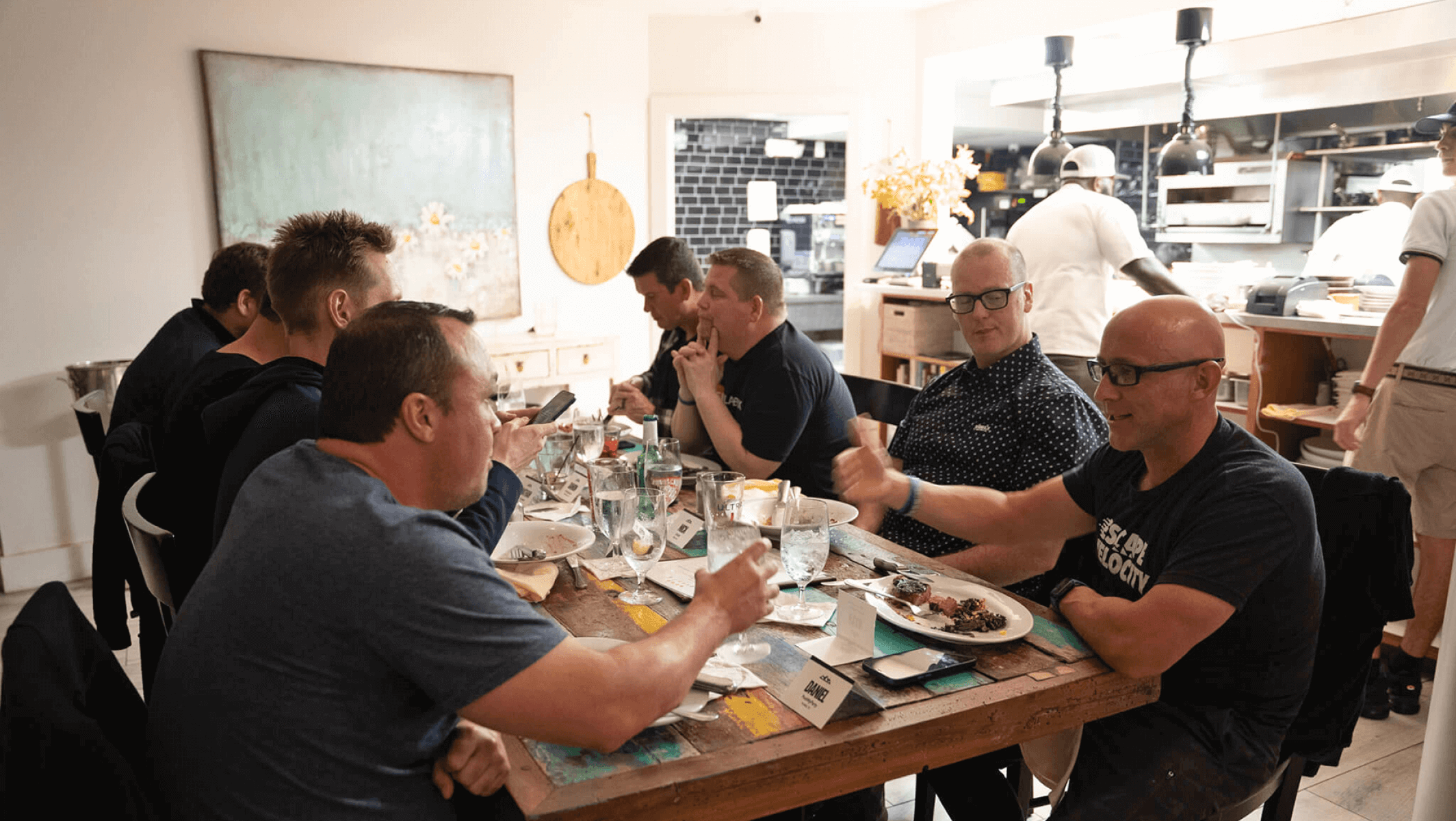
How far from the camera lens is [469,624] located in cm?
105

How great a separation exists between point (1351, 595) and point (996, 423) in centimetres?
85

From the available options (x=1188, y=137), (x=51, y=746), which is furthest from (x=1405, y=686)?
(x=51, y=746)

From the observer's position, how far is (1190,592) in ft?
4.77

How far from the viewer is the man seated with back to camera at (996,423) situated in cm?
223

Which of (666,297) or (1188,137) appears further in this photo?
(1188,137)

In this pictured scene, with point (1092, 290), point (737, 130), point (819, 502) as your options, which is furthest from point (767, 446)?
point (737, 130)

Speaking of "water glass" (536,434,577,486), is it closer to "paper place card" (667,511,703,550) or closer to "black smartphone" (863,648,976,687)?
"paper place card" (667,511,703,550)

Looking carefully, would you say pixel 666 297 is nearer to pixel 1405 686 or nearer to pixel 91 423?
pixel 91 423

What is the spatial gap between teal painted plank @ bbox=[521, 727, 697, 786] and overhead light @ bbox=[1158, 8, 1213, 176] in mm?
4772

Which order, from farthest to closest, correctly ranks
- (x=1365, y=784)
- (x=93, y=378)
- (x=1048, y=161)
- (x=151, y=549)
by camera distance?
(x=1048, y=161)
(x=93, y=378)
(x=1365, y=784)
(x=151, y=549)

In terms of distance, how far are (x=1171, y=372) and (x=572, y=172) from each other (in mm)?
4497

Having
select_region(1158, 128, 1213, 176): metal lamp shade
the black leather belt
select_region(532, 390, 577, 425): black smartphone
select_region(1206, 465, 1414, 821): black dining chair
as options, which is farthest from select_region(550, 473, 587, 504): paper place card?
select_region(1158, 128, 1213, 176): metal lamp shade

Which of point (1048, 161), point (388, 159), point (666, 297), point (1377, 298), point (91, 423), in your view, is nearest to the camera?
point (91, 423)

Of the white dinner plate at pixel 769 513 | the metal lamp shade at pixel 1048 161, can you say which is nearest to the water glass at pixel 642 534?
the white dinner plate at pixel 769 513
